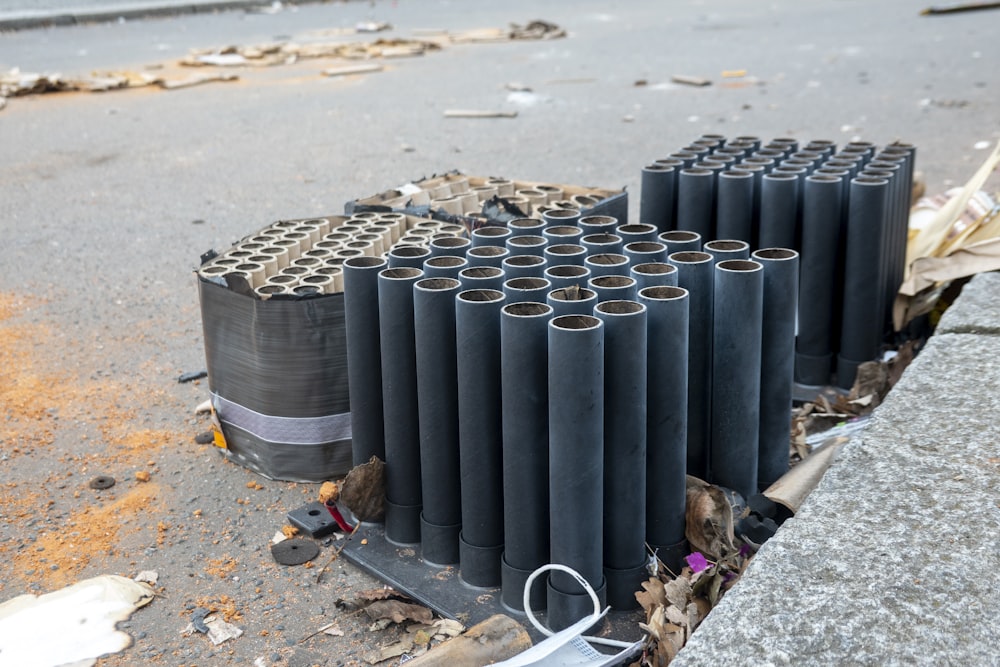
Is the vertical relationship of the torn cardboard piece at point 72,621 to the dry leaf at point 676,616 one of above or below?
below

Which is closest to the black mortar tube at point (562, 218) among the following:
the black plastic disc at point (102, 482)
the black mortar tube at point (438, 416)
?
the black mortar tube at point (438, 416)

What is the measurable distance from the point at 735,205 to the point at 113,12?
18707mm

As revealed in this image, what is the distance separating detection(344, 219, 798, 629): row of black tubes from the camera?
2.34m

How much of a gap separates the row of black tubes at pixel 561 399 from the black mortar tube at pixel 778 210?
2.38 ft

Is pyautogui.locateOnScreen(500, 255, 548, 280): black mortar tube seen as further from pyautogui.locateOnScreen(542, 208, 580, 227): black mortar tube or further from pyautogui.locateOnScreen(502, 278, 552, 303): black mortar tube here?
pyautogui.locateOnScreen(542, 208, 580, 227): black mortar tube

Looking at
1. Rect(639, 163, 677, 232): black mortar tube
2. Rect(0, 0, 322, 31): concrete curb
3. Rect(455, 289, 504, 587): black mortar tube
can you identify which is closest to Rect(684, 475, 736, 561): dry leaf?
Rect(455, 289, 504, 587): black mortar tube

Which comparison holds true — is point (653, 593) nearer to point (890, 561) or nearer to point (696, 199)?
point (890, 561)

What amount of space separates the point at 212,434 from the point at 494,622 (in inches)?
63.0

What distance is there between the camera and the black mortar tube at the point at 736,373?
2.69 meters

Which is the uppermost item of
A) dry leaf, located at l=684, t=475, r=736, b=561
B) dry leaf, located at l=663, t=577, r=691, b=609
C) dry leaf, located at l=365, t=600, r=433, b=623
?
dry leaf, located at l=684, t=475, r=736, b=561

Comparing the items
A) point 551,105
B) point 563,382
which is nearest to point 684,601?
point 563,382

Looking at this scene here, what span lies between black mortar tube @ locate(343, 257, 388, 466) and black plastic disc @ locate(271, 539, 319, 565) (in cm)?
29

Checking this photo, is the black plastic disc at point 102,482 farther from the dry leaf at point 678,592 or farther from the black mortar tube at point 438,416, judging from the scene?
the dry leaf at point 678,592

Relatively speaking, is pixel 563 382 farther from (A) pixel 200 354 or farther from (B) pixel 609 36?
(B) pixel 609 36
